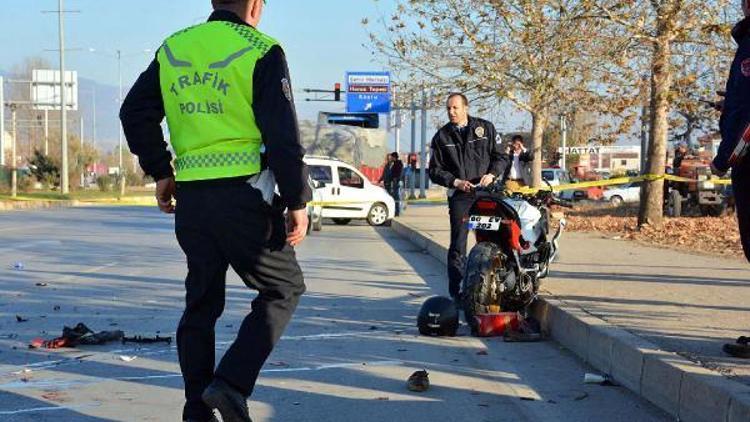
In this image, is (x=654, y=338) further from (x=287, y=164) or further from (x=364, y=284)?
(x=364, y=284)

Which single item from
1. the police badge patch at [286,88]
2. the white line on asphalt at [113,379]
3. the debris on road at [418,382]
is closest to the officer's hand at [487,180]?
the white line on asphalt at [113,379]

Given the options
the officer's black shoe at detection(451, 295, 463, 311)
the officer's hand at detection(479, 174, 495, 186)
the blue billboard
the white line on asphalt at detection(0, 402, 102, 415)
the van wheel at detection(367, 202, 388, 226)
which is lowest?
the van wheel at detection(367, 202, 388, 226)

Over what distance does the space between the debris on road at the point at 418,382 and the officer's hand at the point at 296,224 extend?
2023 mm

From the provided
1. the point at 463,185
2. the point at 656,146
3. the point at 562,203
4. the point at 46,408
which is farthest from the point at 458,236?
the point at 656,146

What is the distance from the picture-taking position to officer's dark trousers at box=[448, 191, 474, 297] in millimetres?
9117

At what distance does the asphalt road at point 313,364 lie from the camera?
18.3ft

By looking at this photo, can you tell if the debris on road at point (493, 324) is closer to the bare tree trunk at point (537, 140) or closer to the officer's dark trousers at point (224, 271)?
the officer's dark trousers at point (224, 271)

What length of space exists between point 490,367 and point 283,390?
1577mm

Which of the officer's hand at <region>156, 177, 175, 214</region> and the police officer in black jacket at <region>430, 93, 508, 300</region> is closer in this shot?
the officer's hand at <region>156, 177, 175, 214</region>

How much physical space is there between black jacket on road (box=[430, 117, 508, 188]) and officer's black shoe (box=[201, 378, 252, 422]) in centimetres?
510

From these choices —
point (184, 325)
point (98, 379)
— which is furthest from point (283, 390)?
point (184, 325)

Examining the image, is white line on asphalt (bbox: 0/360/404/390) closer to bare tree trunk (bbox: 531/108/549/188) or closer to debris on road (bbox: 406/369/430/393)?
debris on road (bbox: 406/369/430/393)

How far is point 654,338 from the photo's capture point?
6598 mm

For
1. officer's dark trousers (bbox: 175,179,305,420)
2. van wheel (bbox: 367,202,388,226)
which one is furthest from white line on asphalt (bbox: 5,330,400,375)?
van wheel (bbox: 367,202,388,226)
